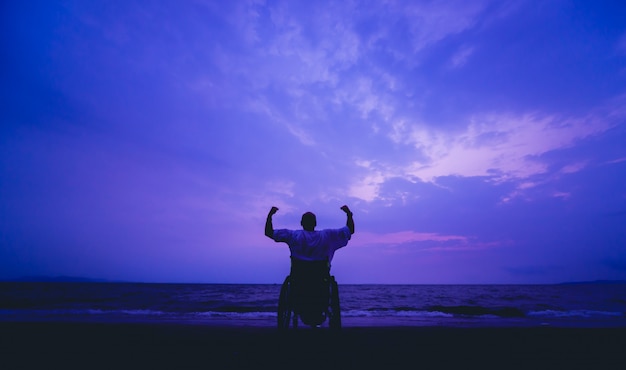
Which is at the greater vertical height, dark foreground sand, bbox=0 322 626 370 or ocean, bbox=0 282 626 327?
dark foreground sand, bbox=0 322 626 370

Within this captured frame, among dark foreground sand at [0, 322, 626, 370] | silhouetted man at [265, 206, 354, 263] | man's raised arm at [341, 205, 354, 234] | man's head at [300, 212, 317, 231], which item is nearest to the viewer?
dark foreground sand at [0, 322, 626, 370]

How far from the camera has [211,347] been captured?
342cm

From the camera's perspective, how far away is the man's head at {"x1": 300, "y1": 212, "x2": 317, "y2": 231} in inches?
157

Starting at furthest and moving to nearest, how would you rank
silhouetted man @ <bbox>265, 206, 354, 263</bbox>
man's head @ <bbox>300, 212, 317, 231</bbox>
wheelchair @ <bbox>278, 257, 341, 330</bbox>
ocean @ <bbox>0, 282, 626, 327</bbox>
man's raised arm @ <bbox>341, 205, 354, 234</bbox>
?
ocean @ <bbox>0, 282, 626, 327</bbox>, man's head @ <bbox>300, 212, 317, 231</bbox>, man's raised arm @ <bbox>341, 205, 354, 234</bbox>, silhouetted man @ <bbox>265, 206, 354, 263</bbox>, wheelchair @ <bbox>278, 257, 341, 330</bbox>

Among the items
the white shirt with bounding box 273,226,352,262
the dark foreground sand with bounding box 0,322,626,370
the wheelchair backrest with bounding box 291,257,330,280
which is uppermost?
the white shirt with bounding box 273,226,352,262

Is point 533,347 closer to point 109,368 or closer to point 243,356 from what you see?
point 243,356

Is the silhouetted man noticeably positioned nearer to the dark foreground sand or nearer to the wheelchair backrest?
the wheelchair backrest

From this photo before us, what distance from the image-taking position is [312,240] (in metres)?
3.77

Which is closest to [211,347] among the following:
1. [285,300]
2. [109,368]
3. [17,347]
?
[285,300]

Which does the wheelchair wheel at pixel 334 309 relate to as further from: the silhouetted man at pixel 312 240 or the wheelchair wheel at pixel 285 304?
the wheelchair wheel at pixel 285 304

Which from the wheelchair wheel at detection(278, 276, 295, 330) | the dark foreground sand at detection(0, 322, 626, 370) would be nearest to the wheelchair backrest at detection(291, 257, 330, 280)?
the wheelchair wheel at detection(278, 276, 295, 330)

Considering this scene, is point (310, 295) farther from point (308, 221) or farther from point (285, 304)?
point (308, 221)

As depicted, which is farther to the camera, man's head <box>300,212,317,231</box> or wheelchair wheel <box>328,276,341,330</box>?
man's head <box>300,212,317,231</box>

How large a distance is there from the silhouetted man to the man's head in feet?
0.54
